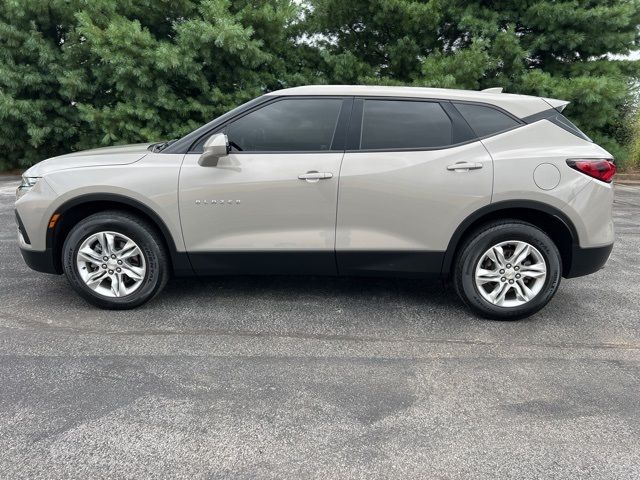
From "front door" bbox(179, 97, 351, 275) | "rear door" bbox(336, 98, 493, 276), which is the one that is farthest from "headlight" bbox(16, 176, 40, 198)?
"rear door" bbox(336, 98, 493, 276)

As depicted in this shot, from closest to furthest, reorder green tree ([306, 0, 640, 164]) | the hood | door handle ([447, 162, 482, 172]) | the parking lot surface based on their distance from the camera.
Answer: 1. the parking lot surface
2. door handle ([447, 162, 482, 172])
3. the hood
4. green tree ([306, 0, 640, 164])

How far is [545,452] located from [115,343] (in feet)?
8.79

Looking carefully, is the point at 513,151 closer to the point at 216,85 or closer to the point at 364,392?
the point at 364,392

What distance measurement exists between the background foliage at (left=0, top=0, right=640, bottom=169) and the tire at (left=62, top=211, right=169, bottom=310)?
6.72m

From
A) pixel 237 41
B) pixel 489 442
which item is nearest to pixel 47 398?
pixel 489 442

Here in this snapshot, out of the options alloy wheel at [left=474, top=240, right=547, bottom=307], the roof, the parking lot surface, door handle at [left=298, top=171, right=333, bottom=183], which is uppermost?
the roof

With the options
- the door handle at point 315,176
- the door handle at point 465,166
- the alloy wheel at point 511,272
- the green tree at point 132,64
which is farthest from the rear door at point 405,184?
the green tree at point 132,64

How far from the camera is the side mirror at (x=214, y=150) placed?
337 centimetres

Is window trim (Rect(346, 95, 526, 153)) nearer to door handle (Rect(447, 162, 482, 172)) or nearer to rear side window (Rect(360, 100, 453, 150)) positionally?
rear side window (Rect(360, 100, 453, 150))

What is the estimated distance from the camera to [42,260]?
3.71m

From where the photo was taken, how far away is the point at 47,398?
102 inches

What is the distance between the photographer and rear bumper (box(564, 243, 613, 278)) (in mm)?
3578

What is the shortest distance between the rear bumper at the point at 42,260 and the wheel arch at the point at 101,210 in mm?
28

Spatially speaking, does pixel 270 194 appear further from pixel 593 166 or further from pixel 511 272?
pixel 593 166
